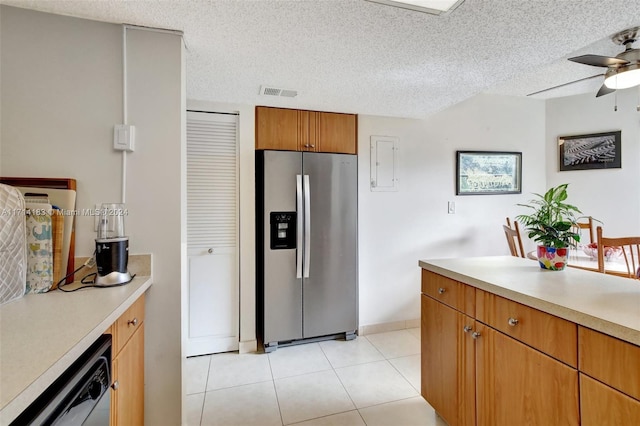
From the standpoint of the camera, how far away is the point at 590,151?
3301 mm

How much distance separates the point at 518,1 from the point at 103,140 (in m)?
2.06

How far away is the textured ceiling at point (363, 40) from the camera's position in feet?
4.33

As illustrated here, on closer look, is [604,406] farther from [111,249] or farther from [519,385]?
[111,249]

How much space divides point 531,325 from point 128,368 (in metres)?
1.68

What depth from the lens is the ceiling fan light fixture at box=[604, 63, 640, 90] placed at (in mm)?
1902

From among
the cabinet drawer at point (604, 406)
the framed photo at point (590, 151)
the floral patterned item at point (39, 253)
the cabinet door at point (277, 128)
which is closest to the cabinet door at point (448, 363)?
the cabinet drawer at point (604, 406)

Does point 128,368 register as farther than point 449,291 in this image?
No

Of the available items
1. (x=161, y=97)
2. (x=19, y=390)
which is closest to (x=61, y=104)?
(x=161, y=97)

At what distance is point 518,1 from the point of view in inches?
50.3

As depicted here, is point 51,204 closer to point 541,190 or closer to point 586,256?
point 586,256

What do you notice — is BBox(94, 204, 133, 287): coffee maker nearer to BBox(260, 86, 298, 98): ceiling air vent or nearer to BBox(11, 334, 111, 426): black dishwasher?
BBox(11, 334, 111, 426): black dishwasher

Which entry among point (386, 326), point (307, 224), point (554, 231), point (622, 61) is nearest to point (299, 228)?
point (307, 224)

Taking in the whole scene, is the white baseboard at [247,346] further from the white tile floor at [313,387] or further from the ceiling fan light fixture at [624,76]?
the ceiling fan light fixture at [624,76]

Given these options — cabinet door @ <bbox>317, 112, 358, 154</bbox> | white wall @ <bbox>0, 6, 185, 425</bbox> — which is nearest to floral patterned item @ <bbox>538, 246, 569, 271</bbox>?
cabinet door @ <bbox>317, 112, 358, 154</bbox>
